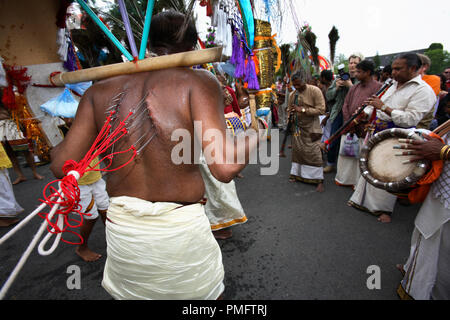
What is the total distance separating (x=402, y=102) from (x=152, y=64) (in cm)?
275

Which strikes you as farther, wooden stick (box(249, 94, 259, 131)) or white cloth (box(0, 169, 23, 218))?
white cloth (box(0, 169, 23, 218))

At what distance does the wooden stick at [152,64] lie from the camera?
0.98 meters

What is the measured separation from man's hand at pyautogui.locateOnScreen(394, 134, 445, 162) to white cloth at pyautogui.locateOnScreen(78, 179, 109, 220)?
274 centimetres

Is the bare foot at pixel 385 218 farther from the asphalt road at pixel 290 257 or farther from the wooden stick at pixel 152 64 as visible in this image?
the wooden stick at pixel 152 64

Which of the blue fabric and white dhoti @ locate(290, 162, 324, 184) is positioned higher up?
the blue fabric

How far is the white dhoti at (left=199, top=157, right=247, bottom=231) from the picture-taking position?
2540mm

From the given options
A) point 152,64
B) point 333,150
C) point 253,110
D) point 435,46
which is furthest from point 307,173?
point 435,46

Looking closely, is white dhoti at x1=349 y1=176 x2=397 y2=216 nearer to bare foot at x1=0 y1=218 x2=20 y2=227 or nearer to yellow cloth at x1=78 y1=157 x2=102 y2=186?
yellow cloth at x1=78 y1=157 x2=102 y2=186

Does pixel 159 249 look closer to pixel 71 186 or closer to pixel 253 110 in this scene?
pixel 71 186

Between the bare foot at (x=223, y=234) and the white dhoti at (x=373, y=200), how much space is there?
6.05ft

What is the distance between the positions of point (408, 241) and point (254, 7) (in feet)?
9.27

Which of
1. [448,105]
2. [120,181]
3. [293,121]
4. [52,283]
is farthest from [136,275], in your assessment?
[448,105]

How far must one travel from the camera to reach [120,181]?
114 cm

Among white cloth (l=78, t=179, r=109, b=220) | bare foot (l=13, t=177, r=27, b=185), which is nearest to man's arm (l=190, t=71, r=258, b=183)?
white cloth (l=78, t=179, r=109, b=220)
